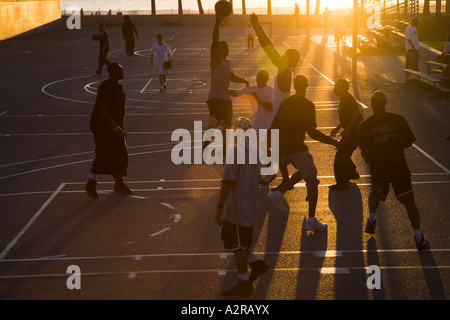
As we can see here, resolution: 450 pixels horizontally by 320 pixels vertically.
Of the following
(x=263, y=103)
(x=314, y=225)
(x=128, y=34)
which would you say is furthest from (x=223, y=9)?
(x=128, y=34)

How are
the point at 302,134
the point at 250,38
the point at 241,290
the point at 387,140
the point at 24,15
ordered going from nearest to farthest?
the point at 241,290
the point at 387,140
the point at 302,134
the point at 250,38
the point at 24,15

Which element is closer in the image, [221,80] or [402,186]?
[402,186]

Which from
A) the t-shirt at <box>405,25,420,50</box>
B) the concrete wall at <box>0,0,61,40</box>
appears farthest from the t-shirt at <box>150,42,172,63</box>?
the concrete wall at <box>0,0,61,40</box>

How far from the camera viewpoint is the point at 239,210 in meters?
7.65

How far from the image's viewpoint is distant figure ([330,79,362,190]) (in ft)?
37.0

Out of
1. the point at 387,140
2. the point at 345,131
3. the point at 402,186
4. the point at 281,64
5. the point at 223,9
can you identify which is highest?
the point at 223,9

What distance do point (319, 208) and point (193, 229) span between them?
2126 mm

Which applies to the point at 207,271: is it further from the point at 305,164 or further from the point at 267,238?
the point at 305,164

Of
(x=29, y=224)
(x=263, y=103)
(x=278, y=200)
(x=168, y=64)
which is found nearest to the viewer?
(x=278, y=200)

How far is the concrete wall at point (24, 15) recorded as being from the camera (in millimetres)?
50031

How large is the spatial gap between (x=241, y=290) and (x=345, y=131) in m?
4.42

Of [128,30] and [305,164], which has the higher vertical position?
[128,30]

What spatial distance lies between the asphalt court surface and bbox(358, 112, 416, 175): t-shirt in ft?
3.32

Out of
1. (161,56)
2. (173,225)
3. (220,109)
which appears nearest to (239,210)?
(173,225)
